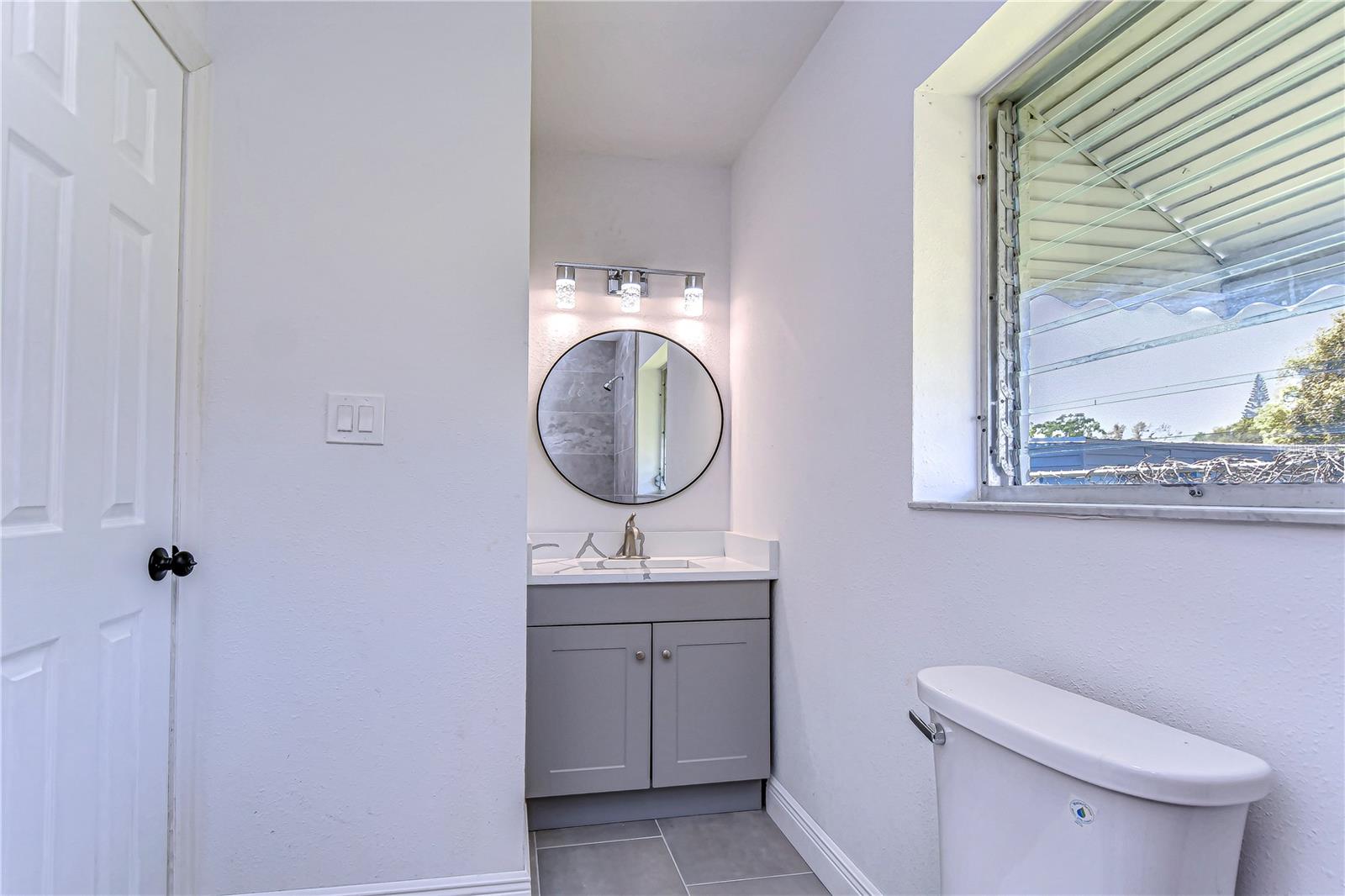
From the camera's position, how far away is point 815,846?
1992mm

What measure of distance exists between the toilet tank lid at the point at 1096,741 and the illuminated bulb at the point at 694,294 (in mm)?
1940

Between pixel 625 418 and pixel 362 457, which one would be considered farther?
pixel 625 418

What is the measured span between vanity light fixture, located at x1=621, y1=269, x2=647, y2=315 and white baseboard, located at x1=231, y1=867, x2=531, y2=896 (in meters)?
1.88

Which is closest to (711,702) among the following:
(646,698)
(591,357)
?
(646,698)

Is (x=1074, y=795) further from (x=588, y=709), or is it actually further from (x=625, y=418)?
(x=625, y=418)

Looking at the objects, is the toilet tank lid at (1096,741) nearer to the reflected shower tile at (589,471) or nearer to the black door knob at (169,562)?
the black door knob at (169,562)

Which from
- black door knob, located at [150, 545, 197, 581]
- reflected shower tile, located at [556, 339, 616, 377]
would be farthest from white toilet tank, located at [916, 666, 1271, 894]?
reflected shower tile, located at [556, 339, 616, 377]

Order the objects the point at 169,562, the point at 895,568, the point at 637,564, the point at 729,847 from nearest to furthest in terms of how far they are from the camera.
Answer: the point at 169,562 → the point at 895,568 → the point at 729,847 → the point at 637,564

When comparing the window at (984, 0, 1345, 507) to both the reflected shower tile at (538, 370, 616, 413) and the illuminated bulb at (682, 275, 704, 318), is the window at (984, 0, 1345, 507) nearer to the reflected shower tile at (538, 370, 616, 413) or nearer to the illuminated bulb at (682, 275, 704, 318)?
the illuminated bulb at (682, 275, 704, 318)

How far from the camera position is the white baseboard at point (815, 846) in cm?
176

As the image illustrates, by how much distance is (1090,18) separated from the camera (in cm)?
132

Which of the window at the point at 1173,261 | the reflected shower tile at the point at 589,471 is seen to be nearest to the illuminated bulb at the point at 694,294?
the reflected shower tile at the point at 589,471

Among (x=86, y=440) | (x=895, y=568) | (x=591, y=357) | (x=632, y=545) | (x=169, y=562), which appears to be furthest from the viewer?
(x=591, y=357)

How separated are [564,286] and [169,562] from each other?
161 cm
